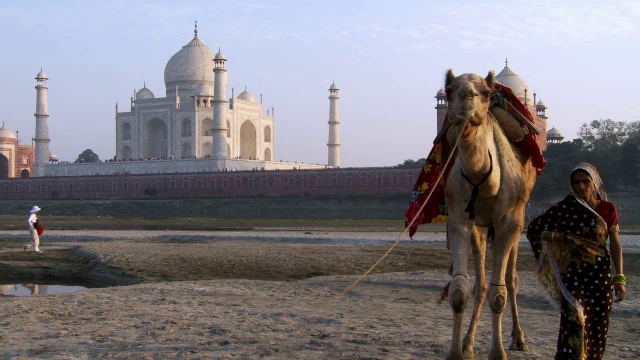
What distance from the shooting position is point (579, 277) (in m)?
3.71

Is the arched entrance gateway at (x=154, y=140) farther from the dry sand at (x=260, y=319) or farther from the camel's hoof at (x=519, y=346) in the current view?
the camel's hoof at (x=519, y=346)

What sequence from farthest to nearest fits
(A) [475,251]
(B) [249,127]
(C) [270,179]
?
(B) [249,127]
(C) [270,179]
(A) [475,251]

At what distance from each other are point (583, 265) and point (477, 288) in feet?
3.10

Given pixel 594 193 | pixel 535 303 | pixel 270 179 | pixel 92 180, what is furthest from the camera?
pixel 92 180

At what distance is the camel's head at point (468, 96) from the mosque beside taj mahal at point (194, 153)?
→ 3980 centimetres

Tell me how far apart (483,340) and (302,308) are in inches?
65.7

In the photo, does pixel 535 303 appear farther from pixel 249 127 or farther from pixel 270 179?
pixel 249 127

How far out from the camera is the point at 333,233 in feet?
65.7

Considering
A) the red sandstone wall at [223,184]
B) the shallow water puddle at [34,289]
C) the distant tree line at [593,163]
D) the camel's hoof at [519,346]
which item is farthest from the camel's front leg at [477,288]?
the red sandstone wall at [223,184]

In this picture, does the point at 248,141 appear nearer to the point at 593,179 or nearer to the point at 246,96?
the point at 246,96

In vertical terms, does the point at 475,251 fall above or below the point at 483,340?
above

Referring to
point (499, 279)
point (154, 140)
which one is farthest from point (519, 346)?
point (154, 140)

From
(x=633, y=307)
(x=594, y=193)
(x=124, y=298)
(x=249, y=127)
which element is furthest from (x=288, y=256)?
(x=249, y=127)

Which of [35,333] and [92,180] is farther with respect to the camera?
[92,180]
